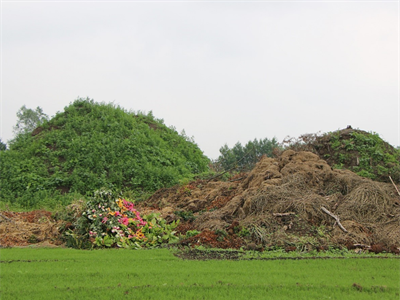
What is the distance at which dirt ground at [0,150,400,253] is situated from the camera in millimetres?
9656

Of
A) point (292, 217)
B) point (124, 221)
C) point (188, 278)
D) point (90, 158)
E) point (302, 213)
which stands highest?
point (90, 158)

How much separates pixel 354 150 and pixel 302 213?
24.7ft

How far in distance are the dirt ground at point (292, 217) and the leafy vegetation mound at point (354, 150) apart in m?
2.75

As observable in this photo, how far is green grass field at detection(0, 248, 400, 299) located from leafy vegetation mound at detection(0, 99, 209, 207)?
446 inches

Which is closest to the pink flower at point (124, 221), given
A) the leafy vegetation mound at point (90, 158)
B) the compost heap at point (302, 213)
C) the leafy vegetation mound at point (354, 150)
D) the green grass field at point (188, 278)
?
the compost heap at point (302, 213)

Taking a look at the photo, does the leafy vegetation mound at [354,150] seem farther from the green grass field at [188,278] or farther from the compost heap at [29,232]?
the compost heap at [29,232]

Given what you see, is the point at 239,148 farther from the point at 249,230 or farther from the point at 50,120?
the point at 249,230

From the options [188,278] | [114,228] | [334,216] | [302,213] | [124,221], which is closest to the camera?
[188,278]

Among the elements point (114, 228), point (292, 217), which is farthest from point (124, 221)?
point (292, 217)

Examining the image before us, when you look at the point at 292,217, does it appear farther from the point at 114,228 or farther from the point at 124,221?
the point at 114,228

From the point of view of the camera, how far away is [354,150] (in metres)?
17.0

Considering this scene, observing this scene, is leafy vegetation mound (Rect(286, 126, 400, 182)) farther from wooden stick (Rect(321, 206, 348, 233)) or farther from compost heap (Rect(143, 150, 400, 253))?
wooden stick (Rect(321, 206, 348, 233))

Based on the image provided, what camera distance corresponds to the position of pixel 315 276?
264 inches

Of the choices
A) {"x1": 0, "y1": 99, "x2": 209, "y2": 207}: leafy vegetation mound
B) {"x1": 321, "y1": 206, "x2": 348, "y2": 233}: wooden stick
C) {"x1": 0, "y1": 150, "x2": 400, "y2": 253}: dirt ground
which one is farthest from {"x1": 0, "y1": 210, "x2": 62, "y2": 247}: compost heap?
{"x1": 321, "y1": 206, "x2": 348, "y2": 233}: wooden stick
